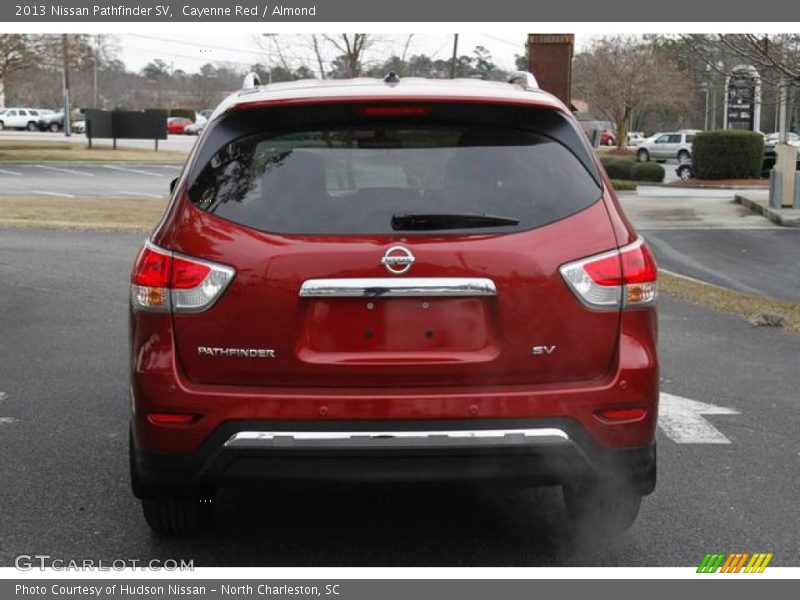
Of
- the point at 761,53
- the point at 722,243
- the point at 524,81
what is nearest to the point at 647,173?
the point at 722,243

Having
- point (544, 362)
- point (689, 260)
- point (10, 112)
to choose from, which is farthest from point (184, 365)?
point (10, 112)

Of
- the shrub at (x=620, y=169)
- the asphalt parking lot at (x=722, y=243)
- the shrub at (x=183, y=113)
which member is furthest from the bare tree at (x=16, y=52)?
the shrub at (x=183, y=113)

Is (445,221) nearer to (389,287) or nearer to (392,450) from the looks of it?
(389,287)

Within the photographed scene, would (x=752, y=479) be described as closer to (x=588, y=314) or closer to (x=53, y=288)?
(x=588, y=314)

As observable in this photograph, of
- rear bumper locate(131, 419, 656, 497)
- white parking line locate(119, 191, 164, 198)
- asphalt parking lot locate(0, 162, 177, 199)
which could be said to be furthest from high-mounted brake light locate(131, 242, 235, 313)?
white parking line locate(119, 191, 164, 198)

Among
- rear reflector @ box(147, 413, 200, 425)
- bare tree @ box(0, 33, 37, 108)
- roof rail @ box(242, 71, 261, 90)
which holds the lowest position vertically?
rear reflector @ box(147, 413, 200, 425)

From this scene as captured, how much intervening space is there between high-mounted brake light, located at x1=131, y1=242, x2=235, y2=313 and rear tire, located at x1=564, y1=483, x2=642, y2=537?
153cm

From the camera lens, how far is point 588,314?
12.8 feet

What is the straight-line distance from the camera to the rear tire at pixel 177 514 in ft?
14.4

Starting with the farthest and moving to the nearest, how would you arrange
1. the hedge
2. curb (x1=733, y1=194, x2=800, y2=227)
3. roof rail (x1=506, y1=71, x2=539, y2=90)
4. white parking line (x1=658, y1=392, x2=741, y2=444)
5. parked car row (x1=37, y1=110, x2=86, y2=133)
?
parked car row (x1=37, y1=110, x2=86, y2=133), the hedge, curb (x1=733, y1=194, x2=800, y2=227), white parking line (x1=658, y1=392, x2=741, y2=444), roof rail (x1=506, y1=71, x2=539, y2=90)

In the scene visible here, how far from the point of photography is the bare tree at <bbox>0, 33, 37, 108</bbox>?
4091 cm

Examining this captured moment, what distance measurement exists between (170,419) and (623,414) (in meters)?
1.58

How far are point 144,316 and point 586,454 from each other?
1612mm

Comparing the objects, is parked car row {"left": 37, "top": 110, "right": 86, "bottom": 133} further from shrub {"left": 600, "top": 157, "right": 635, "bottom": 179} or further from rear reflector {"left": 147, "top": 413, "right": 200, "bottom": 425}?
rear reflector {"left": 147, "top": 413, "right": 200, "bottom": 425}
